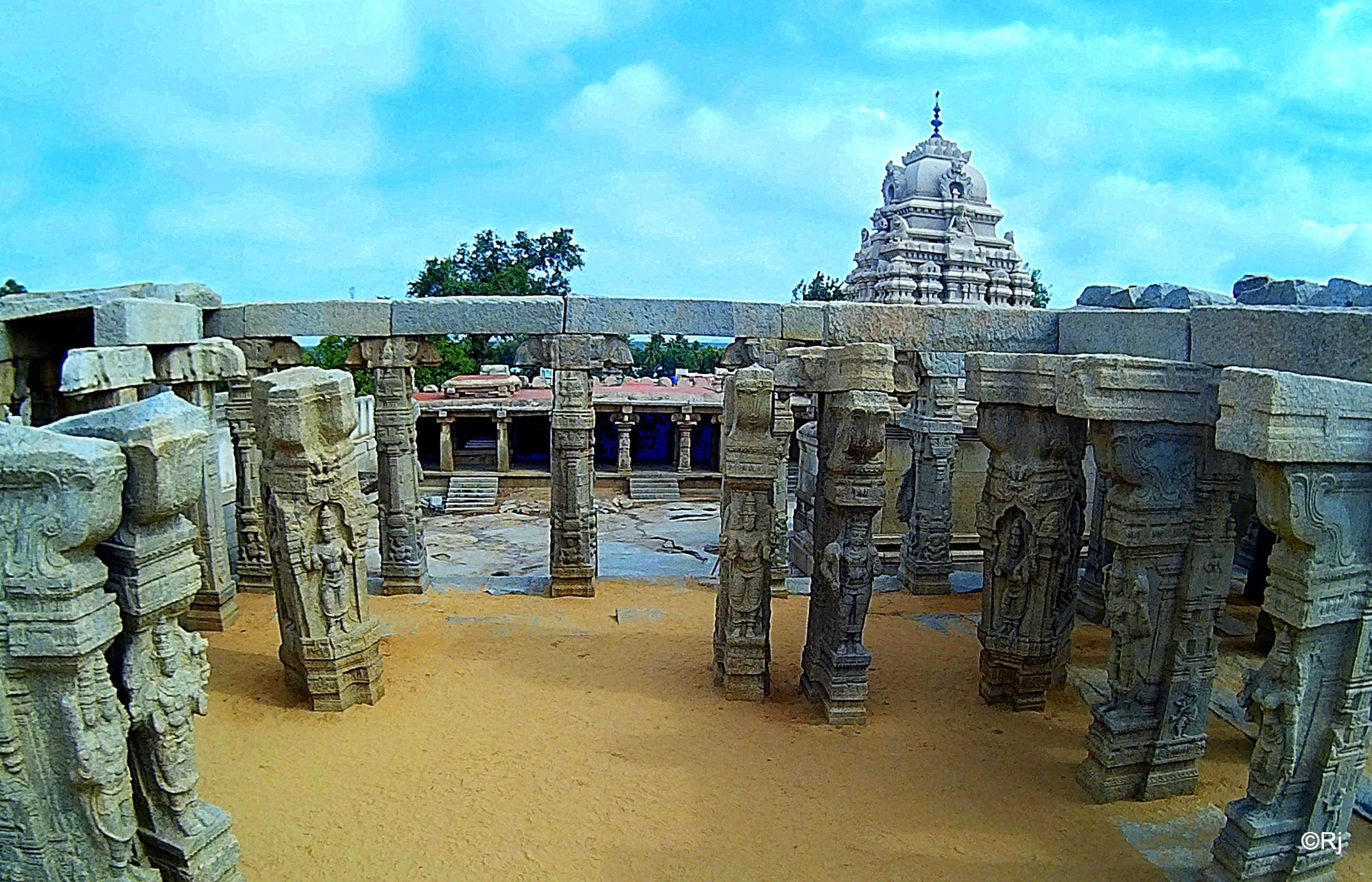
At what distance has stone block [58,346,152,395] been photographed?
7422 mm

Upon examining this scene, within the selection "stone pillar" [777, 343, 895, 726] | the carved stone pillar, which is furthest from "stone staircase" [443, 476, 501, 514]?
"stone pillar" [777, 343, 895, 726]

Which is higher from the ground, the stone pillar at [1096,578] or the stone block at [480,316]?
the stone block at [480,316]

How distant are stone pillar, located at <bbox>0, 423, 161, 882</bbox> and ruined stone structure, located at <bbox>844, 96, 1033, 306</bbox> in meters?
19.6

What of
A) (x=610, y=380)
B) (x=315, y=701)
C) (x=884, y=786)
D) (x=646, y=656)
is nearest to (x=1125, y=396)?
(x=884, y=786)

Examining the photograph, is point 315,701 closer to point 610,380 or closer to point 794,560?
point 794,560

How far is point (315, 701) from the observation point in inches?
296

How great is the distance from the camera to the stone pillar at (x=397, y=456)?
10.8 meters

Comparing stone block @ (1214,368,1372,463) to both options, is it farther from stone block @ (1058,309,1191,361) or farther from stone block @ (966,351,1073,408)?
stone block @ (1058,309,1191,361)

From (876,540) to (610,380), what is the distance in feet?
61.8

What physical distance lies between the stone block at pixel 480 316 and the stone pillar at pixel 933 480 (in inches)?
203

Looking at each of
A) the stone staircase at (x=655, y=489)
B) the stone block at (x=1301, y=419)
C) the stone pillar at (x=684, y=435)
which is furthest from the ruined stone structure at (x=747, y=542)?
the stone pillar at (x=684, y=435)

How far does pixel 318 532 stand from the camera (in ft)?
24.1

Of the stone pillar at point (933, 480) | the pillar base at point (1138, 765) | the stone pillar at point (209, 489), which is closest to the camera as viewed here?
the pillar base at point (1138, 765)

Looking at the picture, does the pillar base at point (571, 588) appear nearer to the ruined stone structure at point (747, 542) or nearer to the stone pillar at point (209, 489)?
the ruined stone structure at point (747, 542)
